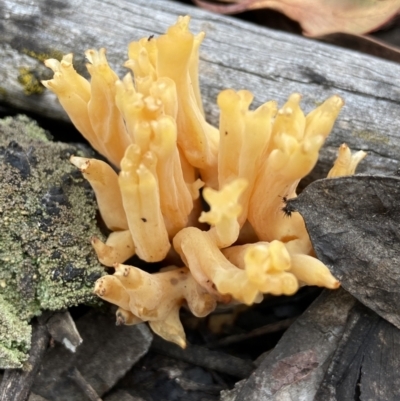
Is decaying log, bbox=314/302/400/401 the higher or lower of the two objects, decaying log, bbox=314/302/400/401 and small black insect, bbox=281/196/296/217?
the lower

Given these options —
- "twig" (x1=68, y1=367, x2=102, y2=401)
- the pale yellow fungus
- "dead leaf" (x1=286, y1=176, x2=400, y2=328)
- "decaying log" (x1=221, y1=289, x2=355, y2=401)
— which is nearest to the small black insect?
"dead leaf" (x1=286, y1=176, x2=400, y2=328)

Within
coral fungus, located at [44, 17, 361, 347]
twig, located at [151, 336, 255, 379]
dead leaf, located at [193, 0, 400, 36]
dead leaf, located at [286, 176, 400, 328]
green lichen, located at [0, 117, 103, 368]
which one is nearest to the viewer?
coral fungus, located at [44, 17, 361, 347]

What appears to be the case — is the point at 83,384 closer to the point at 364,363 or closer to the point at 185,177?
the point at 185,177

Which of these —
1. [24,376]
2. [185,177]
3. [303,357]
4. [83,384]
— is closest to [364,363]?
[303,357]

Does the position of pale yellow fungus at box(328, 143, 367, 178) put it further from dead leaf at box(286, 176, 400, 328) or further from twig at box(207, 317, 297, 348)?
twig at box(207, 317, 297, 348)

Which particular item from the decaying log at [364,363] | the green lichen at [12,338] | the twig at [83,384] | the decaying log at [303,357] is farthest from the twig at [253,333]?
the green lichen at [12,338]
